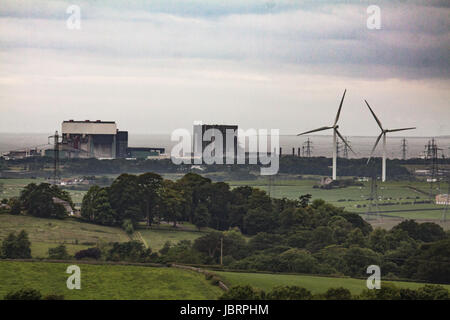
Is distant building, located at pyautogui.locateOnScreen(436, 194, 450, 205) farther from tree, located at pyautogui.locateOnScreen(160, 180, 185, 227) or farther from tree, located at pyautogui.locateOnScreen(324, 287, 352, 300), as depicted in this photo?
tree, located at pyautogui.locateOnScreen(324, 287, 352, 300)

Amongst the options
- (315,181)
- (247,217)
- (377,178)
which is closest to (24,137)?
(315,181)

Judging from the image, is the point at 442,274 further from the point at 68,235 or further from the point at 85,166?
the point at 85,166

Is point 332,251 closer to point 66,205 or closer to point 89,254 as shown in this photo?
point 89,254

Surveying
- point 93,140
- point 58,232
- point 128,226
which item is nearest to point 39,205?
point 58,232

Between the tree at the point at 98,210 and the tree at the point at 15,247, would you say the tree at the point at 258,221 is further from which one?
the tree at the point at 15,247

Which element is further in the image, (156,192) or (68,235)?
(156,192)

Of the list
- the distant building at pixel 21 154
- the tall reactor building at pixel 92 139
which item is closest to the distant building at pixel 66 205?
the tall reactor building at pixel 92 139
